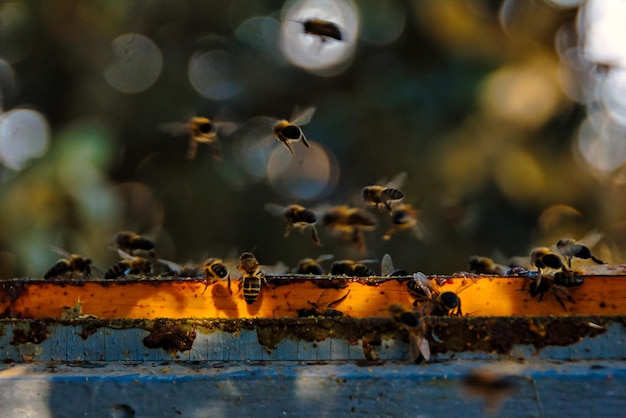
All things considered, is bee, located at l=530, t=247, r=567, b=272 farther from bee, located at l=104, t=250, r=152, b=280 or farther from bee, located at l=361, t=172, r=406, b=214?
bee, located at l=104, t=250, r=152, b=280

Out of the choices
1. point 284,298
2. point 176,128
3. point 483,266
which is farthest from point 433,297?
point 176,128

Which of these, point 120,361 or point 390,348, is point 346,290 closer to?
point 390,348

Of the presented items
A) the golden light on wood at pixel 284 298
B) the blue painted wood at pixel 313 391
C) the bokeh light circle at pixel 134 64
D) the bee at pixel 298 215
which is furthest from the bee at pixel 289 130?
the bokeh light circle at pixel 134 64

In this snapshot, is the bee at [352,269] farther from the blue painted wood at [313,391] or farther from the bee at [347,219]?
the blue painted wood at [313,391]

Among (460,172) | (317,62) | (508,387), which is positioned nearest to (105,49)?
(317,62)

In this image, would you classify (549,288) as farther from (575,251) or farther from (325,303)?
(575,251)

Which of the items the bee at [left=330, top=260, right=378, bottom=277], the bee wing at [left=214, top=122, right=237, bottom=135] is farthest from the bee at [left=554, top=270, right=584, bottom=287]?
the bee wing at [left=214, top=122, right=237, bottom=135]
